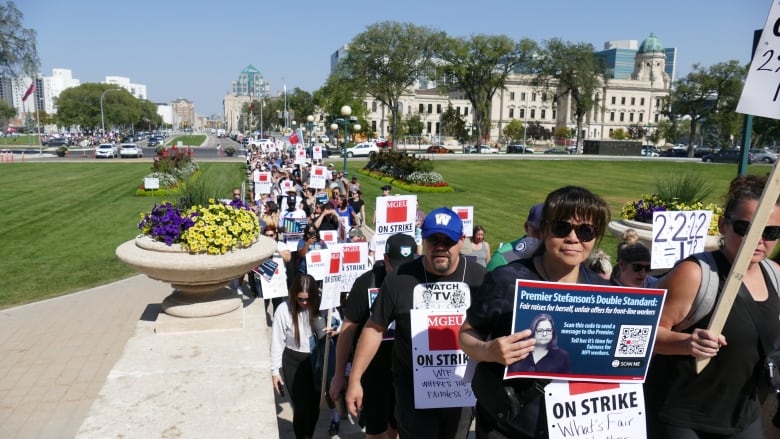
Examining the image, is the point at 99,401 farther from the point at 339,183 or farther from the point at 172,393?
the point at 339,183

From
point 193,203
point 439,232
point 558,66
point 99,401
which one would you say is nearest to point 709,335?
point 439,232

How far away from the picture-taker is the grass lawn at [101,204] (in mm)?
11852

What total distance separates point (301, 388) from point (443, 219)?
2229 mm

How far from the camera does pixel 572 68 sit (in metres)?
78.6

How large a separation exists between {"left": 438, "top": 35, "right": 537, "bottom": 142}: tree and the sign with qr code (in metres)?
64.5

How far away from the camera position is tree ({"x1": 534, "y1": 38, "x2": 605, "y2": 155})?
77.7 metres

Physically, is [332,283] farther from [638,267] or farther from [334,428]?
[638,267]

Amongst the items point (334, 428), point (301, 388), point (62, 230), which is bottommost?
point (62, 230)

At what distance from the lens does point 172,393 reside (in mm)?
3734

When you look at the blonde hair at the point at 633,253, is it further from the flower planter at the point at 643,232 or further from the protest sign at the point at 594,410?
the flower planter at the point at 643,232

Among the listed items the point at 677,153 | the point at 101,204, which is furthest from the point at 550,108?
the point at 101,204

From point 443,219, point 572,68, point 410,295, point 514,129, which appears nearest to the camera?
point 443,219

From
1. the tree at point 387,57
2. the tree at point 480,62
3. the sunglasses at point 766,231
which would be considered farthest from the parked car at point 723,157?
the sunglasses at point 766,231

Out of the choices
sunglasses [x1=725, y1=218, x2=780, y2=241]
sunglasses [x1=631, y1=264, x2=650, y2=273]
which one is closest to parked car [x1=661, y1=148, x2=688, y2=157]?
sunglasses [x1=631, y1=264, x2=650, y2=273]
